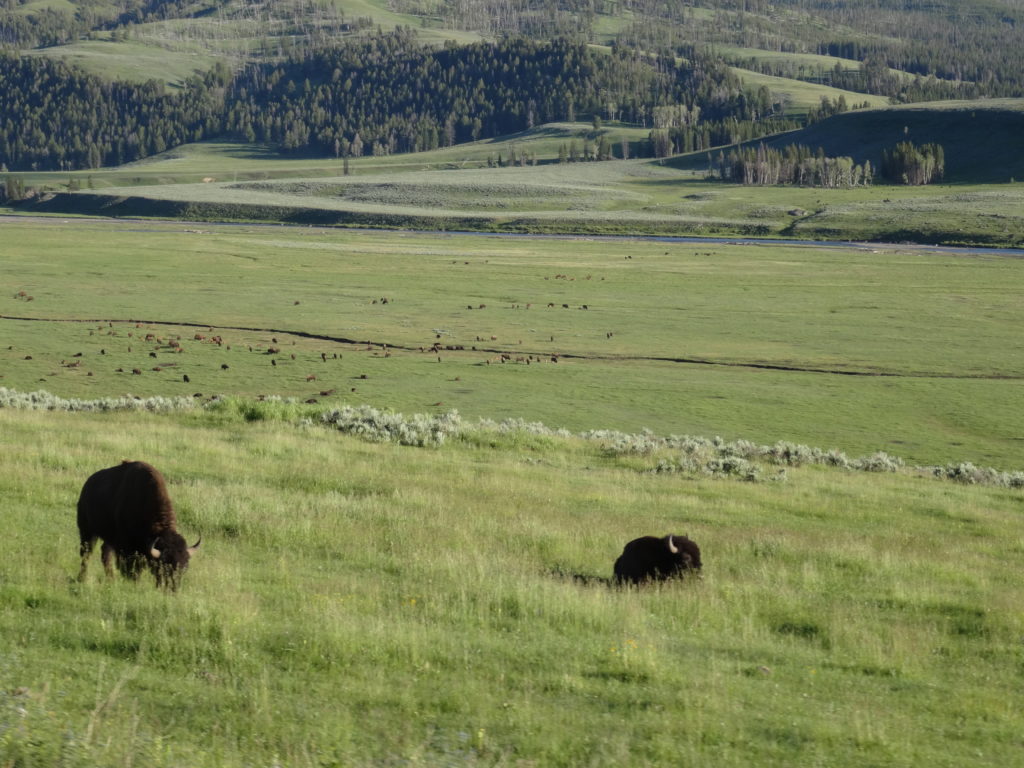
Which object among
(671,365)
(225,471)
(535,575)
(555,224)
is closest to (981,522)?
(535,575)

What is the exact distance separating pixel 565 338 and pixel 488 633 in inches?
1664

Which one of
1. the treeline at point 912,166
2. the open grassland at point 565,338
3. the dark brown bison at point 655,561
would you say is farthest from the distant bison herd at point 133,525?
the treeline at point 912,166

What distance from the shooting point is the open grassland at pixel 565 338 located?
37.5 metres

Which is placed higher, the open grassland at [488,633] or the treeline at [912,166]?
the open grassland at [488,633]

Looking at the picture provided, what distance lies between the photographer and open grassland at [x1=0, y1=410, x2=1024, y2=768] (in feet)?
26.4

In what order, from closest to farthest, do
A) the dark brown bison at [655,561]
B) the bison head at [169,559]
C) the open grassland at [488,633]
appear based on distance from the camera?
the open grassland at [488,633], the bison head at [169,559], the dark brown bison at [655,561]

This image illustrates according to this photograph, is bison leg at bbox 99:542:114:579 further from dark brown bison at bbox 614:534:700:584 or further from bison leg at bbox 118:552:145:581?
dark brown bison at bbox 614:534:700:584

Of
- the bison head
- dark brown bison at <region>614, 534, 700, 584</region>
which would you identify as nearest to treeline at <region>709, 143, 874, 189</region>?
dark brown bison at <region>614, 534, 700, 584</region>

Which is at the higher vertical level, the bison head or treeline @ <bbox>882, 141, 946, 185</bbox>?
the bison head

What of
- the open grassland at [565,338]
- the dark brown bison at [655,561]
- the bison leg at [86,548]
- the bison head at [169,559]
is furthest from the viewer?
the open grassland at [565,338]

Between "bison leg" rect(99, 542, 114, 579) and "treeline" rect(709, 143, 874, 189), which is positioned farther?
"treeline" rect(709, 143, 874, 189)

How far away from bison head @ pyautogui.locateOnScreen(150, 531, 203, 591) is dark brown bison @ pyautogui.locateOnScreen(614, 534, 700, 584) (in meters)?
5.37

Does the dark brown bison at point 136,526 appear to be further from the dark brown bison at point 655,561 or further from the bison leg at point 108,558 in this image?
the dark brown bison at point 655,561

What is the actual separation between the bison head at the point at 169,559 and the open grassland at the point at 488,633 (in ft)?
0.75
